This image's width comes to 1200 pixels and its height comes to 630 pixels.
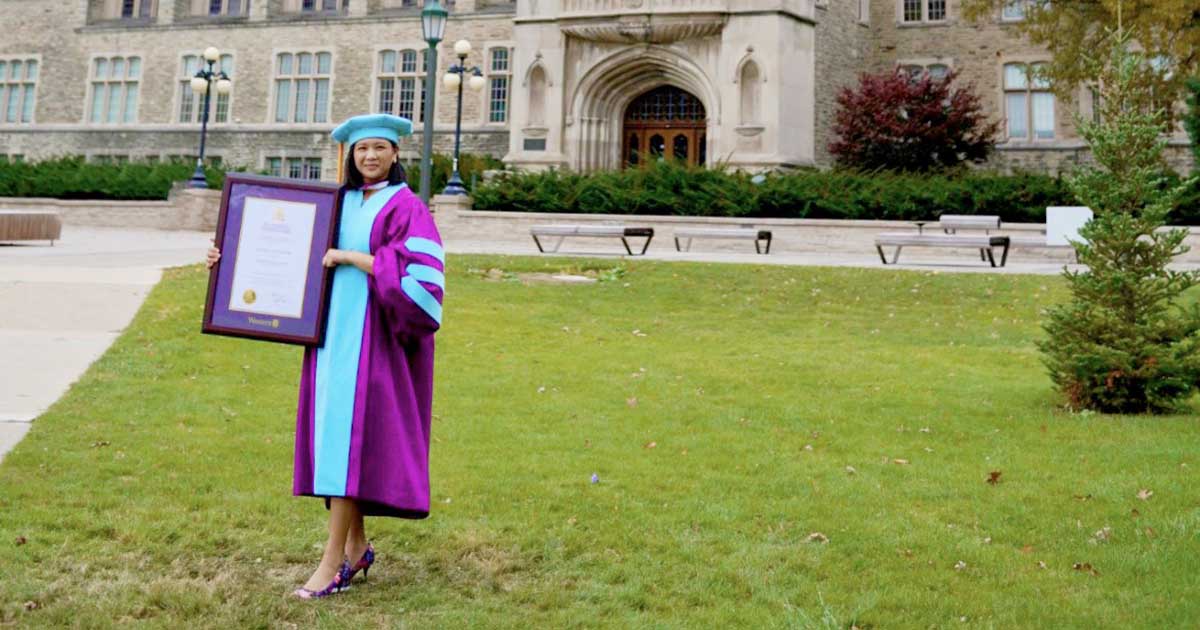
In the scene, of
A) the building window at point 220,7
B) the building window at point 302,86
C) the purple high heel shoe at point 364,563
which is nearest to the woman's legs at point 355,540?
the purple high heel shoe at point 364,563

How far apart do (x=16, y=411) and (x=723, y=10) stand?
2346 centimetres

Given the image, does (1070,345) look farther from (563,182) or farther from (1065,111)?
(1065,111)

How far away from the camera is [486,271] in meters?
16.8

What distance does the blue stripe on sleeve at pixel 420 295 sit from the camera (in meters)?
4.15

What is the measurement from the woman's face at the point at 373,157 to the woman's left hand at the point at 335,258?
1.07 feet

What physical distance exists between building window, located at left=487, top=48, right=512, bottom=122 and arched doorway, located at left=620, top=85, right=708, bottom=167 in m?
7.61

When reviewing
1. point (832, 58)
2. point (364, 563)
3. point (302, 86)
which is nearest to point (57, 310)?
point (364, 563)

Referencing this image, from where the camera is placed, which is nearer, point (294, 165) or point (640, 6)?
point (640, 6)

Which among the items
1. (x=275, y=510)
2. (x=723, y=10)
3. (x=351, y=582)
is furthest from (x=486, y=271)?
(x=723, y=10)

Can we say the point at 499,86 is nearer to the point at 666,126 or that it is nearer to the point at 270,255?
the point at 666,126

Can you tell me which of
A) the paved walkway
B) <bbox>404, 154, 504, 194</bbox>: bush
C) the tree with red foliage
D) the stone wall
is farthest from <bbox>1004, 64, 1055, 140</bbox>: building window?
<bbox>404, 154, 504, 194</bbox>: bush

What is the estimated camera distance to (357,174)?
4453 mm

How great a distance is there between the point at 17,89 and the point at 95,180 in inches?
590

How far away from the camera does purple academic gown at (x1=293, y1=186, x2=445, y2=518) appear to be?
165 inches
